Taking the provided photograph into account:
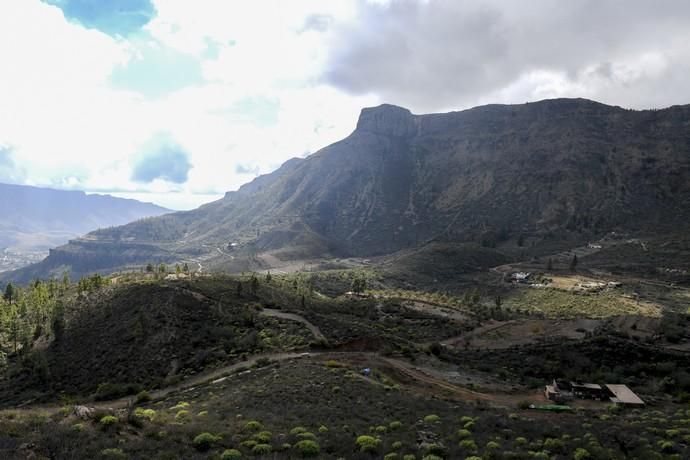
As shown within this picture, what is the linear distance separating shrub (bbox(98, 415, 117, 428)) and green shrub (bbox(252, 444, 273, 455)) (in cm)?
651

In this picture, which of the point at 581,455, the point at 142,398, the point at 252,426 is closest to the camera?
the point at 581,455

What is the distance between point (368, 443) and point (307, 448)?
291 centimetres

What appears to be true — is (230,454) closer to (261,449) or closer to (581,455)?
(261,449)

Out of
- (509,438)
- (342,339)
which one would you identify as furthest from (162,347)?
(509,438)

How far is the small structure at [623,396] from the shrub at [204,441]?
93.4 ft

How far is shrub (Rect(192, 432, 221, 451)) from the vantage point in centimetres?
1750

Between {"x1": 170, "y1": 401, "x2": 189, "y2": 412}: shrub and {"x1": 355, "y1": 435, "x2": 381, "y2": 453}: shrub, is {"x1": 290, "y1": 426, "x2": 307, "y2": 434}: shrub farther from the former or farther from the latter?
{"x1": 170, "y1": 401, "x2": 189, "y2": 412}: shrub

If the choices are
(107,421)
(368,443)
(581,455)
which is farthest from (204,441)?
(581,455)

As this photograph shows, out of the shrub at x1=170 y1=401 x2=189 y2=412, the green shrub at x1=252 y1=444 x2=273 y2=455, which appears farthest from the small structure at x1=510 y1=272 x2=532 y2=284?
the green shrub at x1=252 y1=444 x2=273 y2=455

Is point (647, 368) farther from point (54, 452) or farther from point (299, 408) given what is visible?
point (54, 452)

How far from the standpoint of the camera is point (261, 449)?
17.5 m

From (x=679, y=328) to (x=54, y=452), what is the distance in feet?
212

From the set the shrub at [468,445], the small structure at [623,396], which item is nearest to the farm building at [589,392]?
the small structure at [623,396]

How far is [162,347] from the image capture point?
151ft
